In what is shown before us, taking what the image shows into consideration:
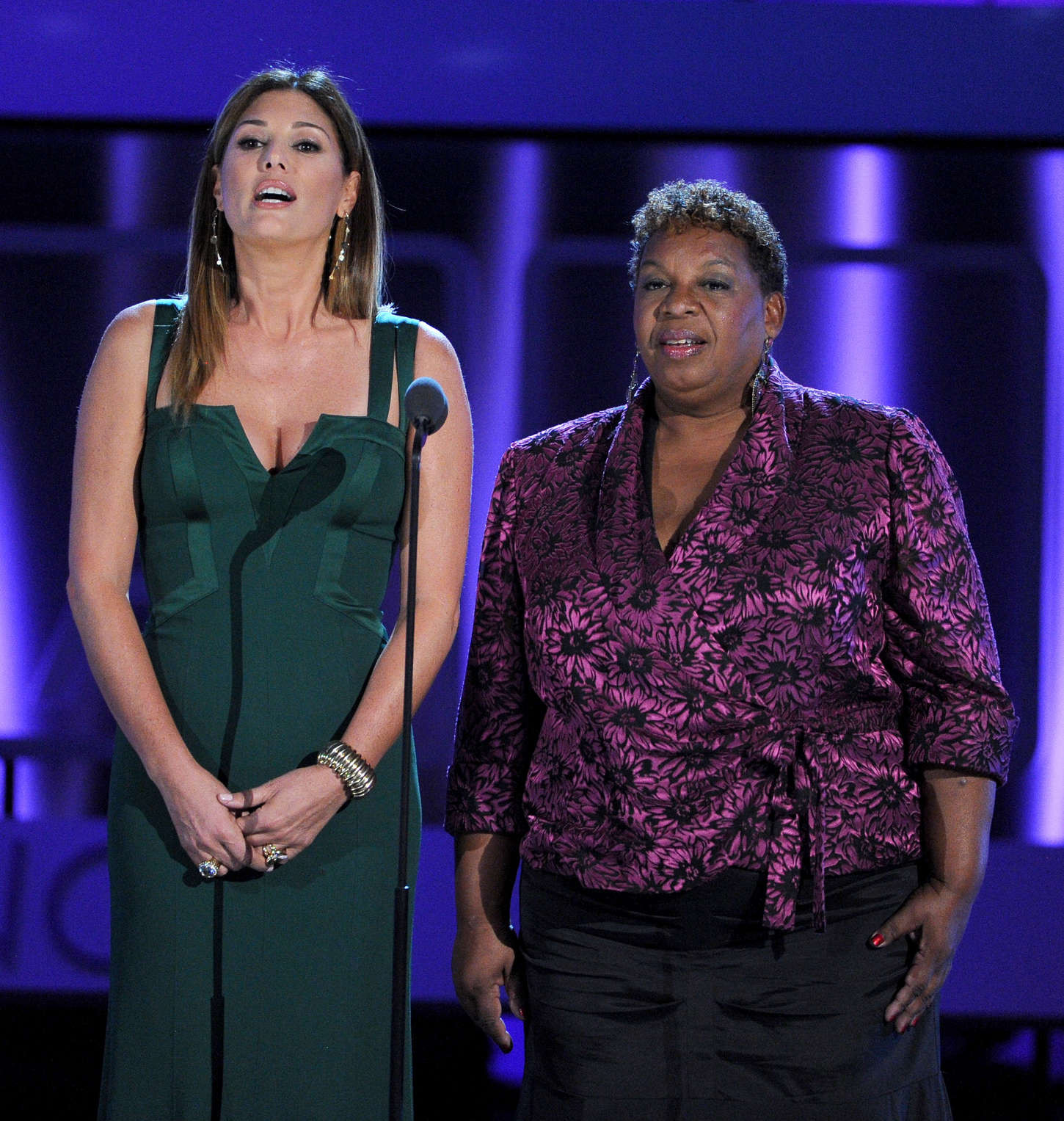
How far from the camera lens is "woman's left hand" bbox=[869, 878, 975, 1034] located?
1.69 m

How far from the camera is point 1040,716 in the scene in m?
3.41

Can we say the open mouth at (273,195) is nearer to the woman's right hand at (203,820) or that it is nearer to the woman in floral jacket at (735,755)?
the woman in floral jacket at (735,755)

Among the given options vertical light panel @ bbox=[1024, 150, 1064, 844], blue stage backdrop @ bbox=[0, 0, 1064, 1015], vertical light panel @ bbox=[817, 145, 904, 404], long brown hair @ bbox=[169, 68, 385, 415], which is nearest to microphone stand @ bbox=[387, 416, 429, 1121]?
long brown hair @ bbox=[169, 68, 385, 415]

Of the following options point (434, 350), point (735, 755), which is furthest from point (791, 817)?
point (434, 350)

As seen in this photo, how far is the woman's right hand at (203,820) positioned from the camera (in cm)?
161

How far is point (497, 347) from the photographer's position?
346 centimetres

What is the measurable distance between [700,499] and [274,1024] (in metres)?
0.89

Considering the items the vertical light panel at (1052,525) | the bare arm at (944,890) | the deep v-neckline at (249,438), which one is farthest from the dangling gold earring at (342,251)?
the vertical light panel at (1052,525)

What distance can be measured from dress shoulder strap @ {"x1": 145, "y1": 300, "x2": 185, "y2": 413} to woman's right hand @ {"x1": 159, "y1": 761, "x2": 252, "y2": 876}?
51 cm

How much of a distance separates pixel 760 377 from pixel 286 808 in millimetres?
874

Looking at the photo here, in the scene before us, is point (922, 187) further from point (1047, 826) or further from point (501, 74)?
point (1047, 826)

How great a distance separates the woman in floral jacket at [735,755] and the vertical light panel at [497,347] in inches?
63.6

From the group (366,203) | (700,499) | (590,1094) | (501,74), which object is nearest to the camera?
(590,1094)

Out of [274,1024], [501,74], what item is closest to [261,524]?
[274,1024]
